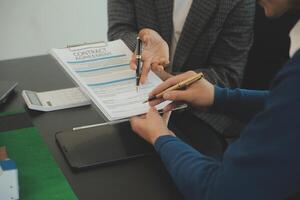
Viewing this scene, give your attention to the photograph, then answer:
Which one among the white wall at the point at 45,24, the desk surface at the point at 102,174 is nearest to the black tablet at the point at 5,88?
the desk surface at the point at 102,174

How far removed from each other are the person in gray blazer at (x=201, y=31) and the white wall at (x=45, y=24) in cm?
108

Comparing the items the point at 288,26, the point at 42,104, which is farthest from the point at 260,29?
the point at 42,104

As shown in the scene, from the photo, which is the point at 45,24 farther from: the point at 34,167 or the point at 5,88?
the point at 34,167

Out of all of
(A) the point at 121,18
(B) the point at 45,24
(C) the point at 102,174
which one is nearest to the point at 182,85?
(C) the point at 102,174

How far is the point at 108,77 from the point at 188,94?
205mm

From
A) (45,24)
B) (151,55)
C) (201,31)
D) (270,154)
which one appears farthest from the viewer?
(45,24)

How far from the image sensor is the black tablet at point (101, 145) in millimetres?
976

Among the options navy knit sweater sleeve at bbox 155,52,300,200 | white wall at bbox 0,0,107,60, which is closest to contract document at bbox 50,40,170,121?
navy knit sweater sleeve at bbox 155,52,300,200

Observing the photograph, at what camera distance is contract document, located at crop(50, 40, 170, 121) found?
102cm

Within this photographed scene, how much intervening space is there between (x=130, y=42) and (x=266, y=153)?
80 centimetres

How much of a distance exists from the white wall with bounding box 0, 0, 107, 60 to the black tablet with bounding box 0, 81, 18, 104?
1244 millimetres

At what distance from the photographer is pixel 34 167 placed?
95 cm

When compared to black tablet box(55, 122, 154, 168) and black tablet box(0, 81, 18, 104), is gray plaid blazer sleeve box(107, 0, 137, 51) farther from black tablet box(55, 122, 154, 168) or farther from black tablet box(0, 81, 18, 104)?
black tablet box(55, 122, 154, 168)

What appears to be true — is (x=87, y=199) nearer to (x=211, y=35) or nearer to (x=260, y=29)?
(x=211, y=35)
